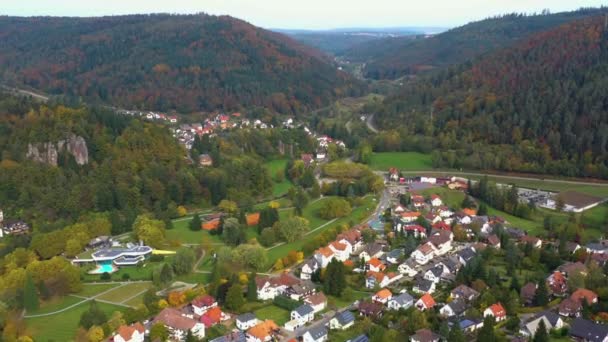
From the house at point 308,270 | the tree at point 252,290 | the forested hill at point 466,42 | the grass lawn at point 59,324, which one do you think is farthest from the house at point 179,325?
the forested hill at point 466,42

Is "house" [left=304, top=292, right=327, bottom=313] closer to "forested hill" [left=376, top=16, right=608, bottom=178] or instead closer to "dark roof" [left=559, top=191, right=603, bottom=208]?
"dark roof" [left=559, top=191, right=603, bottom=208]

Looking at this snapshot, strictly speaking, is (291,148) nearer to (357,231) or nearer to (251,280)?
(357,231)

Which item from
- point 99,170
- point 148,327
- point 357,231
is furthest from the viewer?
point 99,170

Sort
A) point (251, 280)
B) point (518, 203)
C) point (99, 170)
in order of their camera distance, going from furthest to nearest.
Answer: point (99, 170) → point (518, 203) → point (251, 280)

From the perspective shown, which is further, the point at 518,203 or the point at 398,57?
the point at 398,57

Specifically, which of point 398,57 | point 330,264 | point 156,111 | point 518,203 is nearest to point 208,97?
point 156,111

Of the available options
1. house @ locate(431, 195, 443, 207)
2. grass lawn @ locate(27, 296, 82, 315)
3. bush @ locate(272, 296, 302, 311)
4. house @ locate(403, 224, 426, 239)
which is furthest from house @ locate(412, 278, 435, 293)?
grass lawn @ locate(27, 296, 82, 315)

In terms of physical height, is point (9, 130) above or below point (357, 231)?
above
